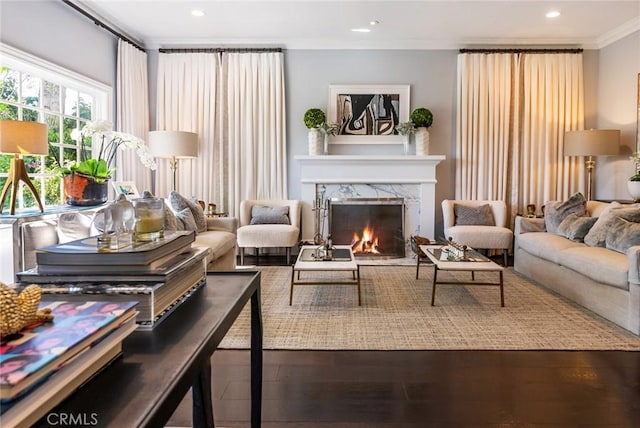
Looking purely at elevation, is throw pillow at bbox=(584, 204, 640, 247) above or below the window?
below

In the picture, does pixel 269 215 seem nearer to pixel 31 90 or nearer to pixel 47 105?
pixel 47 105

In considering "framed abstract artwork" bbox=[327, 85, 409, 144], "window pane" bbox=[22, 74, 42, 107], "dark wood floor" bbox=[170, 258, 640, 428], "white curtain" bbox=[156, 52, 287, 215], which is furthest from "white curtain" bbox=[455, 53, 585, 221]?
"window pane" bbox=[22, 74, 42, 107]

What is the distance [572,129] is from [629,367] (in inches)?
164

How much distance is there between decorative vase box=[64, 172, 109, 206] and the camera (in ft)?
10.9

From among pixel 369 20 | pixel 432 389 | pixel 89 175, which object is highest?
pixel 369 20

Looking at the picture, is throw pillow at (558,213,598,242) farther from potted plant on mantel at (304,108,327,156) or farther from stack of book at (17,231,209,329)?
stack of book at (17,231,209,329)

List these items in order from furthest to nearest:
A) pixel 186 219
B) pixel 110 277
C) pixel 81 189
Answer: pixel 186 219
pixel 81 189
pixel 110 277

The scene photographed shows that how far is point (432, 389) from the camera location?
2045 mm

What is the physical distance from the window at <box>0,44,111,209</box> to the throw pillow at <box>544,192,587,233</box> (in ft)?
16.3

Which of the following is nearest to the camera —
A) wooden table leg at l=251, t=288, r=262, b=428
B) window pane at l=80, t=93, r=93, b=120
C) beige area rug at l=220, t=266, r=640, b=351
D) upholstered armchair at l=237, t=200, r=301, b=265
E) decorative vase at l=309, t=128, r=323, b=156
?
wooden table leg at l=251, t=288, r=262, b=428

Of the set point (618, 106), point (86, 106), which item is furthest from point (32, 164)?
point (618, 106)

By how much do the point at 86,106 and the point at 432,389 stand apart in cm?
454

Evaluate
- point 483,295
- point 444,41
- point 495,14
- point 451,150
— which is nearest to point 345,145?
point 451,150

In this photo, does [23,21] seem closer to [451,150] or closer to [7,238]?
[7,238]
